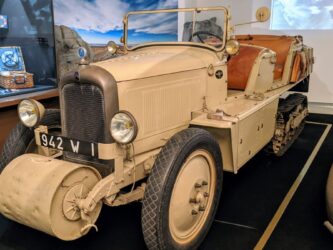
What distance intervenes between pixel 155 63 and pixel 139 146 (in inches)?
26.1

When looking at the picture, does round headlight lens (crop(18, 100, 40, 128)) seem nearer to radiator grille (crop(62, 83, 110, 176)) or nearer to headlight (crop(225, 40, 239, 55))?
radiator grille (crop(62, 83, 110, 176))

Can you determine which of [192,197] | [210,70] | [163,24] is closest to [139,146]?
[192,197]

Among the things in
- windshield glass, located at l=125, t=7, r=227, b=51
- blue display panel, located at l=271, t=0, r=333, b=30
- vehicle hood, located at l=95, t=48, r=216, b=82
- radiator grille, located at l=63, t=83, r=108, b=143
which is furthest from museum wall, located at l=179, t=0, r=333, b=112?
radiator grille, located at l=63, t=83, r=108, b=143

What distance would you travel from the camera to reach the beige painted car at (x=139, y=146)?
221 centimetres

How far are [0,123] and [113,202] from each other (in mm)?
2203

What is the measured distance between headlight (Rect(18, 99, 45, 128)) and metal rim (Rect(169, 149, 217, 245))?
46.0 inches

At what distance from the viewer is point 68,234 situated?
7.50ft

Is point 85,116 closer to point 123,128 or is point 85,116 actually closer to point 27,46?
point 123,128

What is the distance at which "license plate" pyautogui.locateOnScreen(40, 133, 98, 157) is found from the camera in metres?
2.36

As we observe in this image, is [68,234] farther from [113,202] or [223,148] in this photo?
[223,148]

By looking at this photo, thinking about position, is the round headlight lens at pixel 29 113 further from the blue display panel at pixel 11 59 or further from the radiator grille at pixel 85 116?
the blue display panel at pixel 11 59

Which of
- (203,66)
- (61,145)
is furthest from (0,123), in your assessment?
(203,66)

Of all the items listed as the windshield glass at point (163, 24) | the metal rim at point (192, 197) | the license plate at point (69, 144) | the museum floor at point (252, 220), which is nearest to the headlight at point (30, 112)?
the license plate at point (69, 144)

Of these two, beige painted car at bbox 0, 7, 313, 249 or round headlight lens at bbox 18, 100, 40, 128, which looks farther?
round headlight lens at bbox 18, 100, 40, 128
